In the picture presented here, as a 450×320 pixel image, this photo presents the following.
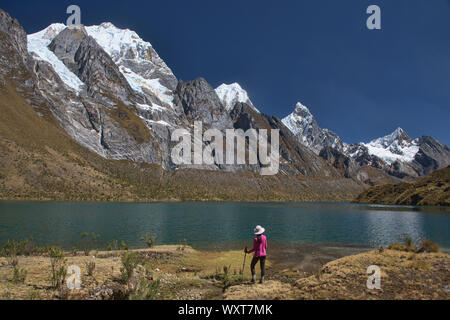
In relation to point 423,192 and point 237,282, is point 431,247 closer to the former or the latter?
point 237,282

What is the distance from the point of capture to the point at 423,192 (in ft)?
457

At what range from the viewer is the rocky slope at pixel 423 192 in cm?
12669

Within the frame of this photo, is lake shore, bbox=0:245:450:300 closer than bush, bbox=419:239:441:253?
Yes

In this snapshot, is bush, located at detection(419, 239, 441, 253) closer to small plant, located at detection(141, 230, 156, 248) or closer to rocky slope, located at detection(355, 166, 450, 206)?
small plant, located at detection(141, 230, 156, 248)

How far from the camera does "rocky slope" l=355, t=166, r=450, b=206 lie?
416 feet

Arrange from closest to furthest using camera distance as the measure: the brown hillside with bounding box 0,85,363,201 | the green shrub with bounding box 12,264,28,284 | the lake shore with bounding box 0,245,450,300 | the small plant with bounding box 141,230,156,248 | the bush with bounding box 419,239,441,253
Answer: the lake shore with bounding box 0,245,450,300 → the green shrub with bounding box 12,264,28,284 → the bush with bounding box 419,239,441,253 → the small plant with bounding box 141,230,156,248 → the brown hillside with bounding box 0,85,363,201

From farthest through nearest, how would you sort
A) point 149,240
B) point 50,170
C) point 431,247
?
point 50,170, point 149,240, point 431,247

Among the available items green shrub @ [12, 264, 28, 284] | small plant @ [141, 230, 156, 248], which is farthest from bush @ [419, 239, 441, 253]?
green shrub @ [12, 264, 28, 284]

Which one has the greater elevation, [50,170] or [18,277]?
[50,170]

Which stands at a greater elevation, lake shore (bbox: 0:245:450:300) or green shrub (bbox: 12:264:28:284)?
green shrub (bbox: 12:264:28:284)

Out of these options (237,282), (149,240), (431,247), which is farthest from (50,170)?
(431,247)

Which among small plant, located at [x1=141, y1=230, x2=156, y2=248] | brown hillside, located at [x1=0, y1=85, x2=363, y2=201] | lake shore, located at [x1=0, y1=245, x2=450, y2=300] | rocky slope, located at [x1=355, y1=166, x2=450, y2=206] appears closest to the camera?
lake shore, located at [x1=0, y1=245, x2=450, y2=300]

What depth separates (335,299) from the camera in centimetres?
1187
